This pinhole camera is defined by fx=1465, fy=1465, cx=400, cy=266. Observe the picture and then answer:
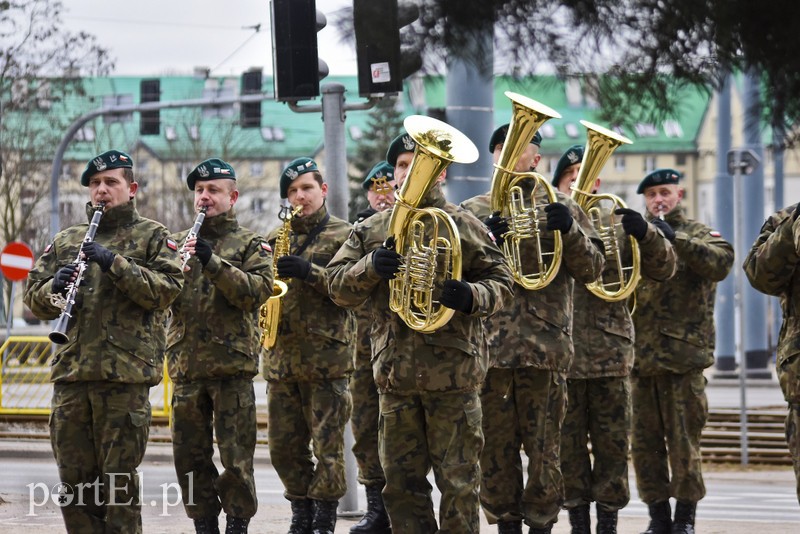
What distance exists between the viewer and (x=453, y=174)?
38.9 feet

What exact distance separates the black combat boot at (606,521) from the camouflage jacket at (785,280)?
A: 1627 millimetres

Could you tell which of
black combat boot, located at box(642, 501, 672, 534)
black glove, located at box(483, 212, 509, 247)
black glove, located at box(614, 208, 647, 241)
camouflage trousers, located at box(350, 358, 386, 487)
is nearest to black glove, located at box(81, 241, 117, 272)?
black glove, located at box(483, 212, 509, 247)

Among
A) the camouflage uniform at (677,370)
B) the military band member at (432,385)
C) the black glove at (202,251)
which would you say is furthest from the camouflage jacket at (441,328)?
the camouflage uniform at (677,370)

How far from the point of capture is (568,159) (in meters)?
9.72

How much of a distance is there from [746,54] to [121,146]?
118ft

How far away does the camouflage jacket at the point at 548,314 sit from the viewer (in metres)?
8.55

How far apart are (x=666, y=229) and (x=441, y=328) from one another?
2790 mm

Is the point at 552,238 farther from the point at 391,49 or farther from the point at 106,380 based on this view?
the point at 391,49

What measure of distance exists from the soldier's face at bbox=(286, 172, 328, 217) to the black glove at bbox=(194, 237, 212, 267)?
128cm

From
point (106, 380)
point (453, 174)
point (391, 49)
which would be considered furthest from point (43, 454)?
point (391, 49)

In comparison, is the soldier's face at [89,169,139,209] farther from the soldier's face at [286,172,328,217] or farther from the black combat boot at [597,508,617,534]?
the black combat boot at [597,508,617,534]

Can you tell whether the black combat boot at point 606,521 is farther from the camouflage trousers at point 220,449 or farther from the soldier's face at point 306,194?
the soldier's face at point 306,194

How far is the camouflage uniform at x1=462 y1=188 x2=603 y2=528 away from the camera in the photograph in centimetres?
850

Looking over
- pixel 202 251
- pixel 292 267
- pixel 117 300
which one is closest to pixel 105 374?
pixel 117 300
